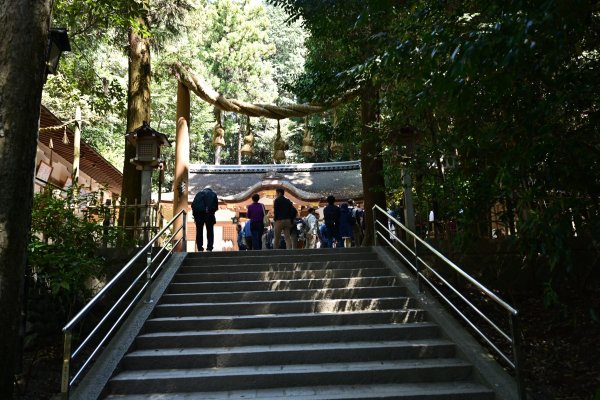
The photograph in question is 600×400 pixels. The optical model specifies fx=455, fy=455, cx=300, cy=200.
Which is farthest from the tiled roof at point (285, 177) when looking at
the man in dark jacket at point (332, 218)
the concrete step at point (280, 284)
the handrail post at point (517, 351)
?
the handrail post at point (517, 351)

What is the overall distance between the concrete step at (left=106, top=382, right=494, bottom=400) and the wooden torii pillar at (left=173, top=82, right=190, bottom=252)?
14.9 feet

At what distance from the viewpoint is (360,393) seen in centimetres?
389

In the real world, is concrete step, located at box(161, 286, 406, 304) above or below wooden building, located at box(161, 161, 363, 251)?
below

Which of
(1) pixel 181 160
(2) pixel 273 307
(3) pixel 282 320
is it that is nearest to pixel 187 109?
(1) pixel 181 160

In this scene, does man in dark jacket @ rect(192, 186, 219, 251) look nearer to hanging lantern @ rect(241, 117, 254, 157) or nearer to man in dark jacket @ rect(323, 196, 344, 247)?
hanging lantern @ rect(241, 117, 254, 157)

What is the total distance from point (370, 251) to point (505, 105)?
3.77 meters

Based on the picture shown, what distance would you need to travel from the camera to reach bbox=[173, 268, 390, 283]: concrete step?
6539 millimetres

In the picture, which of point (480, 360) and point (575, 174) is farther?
point (480, 360)

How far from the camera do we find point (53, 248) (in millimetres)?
5512

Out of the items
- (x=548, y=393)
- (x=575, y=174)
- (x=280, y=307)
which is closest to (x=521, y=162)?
(x=575, y=174)

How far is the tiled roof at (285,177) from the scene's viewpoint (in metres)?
20.8

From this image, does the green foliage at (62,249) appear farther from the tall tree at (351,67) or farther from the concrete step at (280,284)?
the tall tree at (351,67)

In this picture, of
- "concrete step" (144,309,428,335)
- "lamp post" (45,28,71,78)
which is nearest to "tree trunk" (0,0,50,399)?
"lamp post" (45,28,71,78)

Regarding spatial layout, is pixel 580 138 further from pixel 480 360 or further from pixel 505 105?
pixel 480 360
